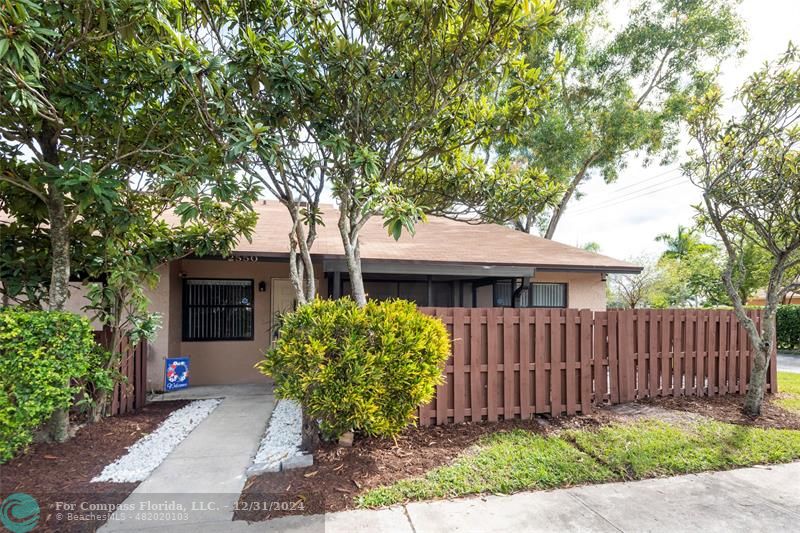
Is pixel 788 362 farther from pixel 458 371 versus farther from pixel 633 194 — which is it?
pixel 633 194

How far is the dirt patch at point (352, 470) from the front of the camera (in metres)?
3.36

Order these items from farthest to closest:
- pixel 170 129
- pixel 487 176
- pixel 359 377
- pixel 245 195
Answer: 1. pixel 487 176
2. pixel 170 129
3. pixel 245 195
4. pixel 359 377

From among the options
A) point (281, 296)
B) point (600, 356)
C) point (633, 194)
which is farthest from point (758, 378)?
point (633, 194)

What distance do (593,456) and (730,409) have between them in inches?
121

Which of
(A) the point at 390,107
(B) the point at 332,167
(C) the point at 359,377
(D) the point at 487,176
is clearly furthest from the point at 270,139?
(D) the point at 487,176

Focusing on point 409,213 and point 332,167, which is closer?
point 409,213

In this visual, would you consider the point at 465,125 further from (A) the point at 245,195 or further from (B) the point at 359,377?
(B) the point at 359,377

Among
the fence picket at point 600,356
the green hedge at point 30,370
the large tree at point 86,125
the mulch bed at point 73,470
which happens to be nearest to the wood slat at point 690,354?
the fence picket at point 600,356

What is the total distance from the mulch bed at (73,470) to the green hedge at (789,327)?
21.2 metres

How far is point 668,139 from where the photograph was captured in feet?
44.5

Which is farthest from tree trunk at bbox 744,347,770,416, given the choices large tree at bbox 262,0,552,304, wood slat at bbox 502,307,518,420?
large tree at bbox 262,0,552,304

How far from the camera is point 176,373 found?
24.1 ft

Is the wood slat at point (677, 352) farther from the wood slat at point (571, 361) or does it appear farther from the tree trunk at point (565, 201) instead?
the tree trunk at point (565, 201)

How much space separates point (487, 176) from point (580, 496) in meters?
4.55
